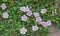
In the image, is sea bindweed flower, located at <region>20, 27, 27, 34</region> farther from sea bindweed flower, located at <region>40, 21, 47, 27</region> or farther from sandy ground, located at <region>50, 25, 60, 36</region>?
sandy ground, located at <region>50, 25, 60, 36</region>

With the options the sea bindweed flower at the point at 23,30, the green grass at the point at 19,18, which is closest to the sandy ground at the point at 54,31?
the green grass at the point at 19,18

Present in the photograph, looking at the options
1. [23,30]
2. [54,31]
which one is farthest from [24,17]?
[54,31]

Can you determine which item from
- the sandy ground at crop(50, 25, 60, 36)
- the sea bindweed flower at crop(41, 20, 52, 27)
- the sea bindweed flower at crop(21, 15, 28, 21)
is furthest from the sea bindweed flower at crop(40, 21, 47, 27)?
the sea bindweed flower at crop(21, 15, 28, 21)

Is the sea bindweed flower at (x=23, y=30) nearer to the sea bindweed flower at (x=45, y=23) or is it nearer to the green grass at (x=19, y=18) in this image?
the green grass at (x=19, y=18)

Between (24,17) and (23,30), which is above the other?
(24,17)

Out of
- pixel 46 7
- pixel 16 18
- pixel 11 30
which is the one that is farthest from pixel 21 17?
pixel 46 7

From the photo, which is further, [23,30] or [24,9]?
[24,9]

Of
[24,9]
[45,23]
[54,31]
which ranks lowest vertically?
[54,31]

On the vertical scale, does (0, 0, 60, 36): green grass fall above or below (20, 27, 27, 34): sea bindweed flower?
above


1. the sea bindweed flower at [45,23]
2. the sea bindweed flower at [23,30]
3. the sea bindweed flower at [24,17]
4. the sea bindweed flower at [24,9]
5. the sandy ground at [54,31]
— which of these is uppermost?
the sea bindweed flower at [24,9]

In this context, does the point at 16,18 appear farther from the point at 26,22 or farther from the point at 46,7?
the point at 46,7

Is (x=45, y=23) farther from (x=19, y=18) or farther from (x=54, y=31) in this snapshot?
(x=19, y=18)
